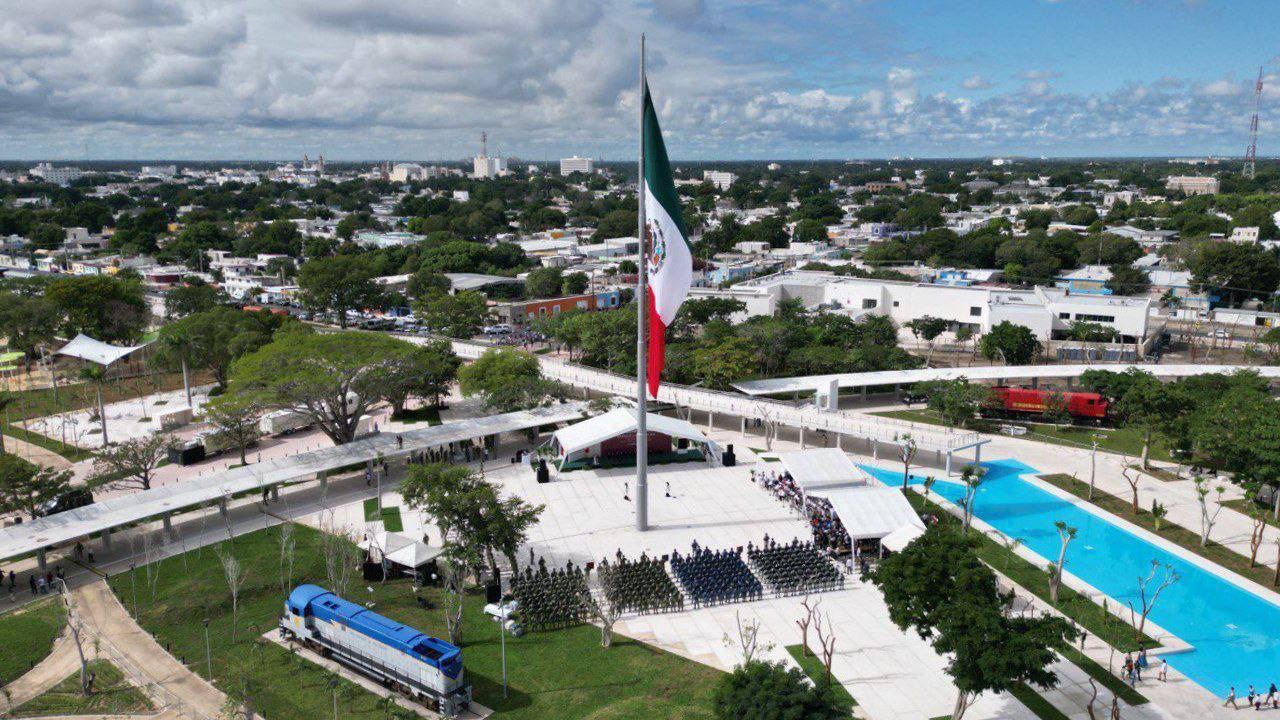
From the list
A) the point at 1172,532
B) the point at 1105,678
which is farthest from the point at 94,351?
the point at 1172,532

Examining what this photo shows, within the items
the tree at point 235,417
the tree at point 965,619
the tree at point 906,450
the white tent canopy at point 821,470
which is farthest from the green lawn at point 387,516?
the tree at point 906,450

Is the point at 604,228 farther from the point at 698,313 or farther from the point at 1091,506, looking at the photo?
the point at 1091,506

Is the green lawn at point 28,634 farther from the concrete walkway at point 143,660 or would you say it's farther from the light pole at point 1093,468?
the light pole at point 1093,468

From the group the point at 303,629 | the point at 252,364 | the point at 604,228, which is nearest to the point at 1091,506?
the point at 303,629

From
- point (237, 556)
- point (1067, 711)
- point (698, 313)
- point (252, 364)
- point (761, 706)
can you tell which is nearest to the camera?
point (761, 706)

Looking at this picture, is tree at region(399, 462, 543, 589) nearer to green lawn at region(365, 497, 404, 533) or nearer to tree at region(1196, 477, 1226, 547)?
green lawn at region(365, 497, 404, 533)

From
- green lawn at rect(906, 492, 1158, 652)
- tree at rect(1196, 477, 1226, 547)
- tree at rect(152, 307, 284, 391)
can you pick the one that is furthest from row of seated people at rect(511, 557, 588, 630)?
tree at rect(152, 307, 284, 391)

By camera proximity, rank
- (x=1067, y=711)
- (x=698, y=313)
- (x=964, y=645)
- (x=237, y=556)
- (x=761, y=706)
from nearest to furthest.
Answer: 1. (x=761, y=706)
2. (x=964, y=645)
3. (x=1067, y=711)
4. (x=237, y=556)
5. (x=698, y=313)
